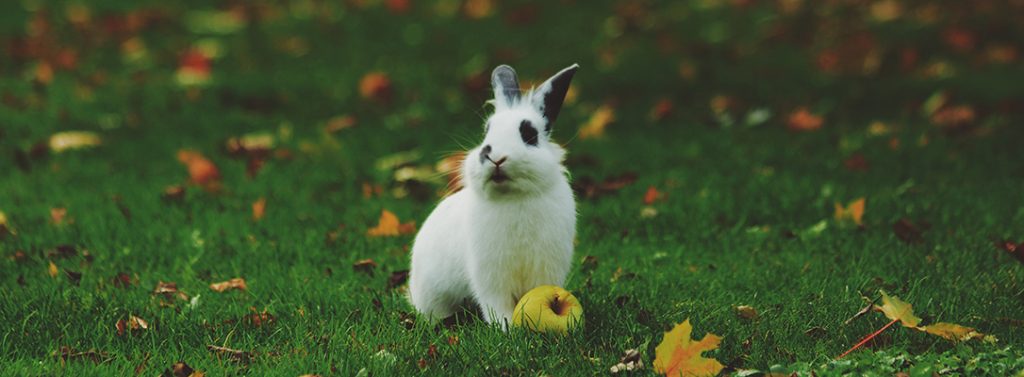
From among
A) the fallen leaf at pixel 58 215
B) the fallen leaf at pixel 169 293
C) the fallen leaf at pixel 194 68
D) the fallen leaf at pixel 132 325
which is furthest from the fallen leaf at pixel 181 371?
the fallen leaf at pixel 194 68

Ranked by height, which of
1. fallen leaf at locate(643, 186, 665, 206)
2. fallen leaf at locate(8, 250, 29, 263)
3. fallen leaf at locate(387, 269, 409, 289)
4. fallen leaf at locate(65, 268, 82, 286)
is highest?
fallen leaf at locate(65, 268, 82, 286)

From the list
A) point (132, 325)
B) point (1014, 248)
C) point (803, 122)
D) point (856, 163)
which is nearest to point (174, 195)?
point (132, 325)

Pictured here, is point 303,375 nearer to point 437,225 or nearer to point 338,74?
point 437,225

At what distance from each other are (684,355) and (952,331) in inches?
33.0

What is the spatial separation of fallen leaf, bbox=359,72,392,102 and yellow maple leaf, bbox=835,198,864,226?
345cm

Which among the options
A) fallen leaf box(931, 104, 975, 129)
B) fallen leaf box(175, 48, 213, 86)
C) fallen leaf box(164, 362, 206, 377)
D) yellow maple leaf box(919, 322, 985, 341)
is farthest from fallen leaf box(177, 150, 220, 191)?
fallen leaf box(931, 104, 975, 129)

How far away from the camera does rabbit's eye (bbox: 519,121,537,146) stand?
3.20m

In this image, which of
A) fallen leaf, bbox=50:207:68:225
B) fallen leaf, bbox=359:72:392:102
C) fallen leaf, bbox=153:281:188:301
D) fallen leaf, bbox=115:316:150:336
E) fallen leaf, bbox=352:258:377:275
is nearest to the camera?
fallen leaf, bbox=115:316:150:336

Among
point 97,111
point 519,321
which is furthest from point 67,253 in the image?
point 97,111

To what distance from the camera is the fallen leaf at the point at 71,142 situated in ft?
20.3

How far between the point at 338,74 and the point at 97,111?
5.39 feet

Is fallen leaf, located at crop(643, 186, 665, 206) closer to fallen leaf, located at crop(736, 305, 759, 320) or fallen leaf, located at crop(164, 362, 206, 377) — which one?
fallen leaf, located at crop(736, 305, 759, 320)

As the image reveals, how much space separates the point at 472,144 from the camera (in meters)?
5.45

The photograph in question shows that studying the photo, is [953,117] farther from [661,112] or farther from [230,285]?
[230,285]
